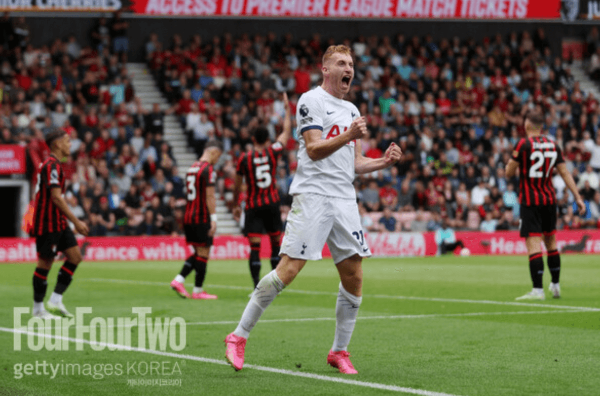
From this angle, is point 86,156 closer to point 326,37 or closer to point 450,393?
point 326,37

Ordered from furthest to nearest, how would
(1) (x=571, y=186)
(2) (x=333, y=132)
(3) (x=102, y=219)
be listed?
(3) (x=102, y=219) < (1) (x=571, y=186) < (2) (x=333, y=132)

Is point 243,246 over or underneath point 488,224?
underneath

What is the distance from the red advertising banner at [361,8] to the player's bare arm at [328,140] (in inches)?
862

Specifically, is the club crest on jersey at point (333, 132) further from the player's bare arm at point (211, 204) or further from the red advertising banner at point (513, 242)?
the red advertising banner at point (513, 242)

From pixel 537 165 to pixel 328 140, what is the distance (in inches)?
254

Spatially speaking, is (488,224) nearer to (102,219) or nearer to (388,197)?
(388,197)

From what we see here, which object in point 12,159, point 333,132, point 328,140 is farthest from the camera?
point 12,159

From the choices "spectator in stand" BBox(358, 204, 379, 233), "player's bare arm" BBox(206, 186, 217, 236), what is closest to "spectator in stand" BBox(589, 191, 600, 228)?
"spectator in stand" BBox(358, 204, 379, 233)

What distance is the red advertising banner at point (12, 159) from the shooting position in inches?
982

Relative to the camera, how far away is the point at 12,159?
2503 cm

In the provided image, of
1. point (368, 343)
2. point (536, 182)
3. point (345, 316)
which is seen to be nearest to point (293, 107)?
point (536, 182)

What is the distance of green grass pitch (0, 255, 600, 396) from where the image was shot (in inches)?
251

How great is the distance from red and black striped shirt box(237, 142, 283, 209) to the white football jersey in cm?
646

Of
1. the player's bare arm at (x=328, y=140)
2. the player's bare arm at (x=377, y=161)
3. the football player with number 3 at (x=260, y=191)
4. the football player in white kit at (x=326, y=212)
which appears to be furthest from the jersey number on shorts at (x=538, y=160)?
the player's bare arm at (x=328, y=140)
